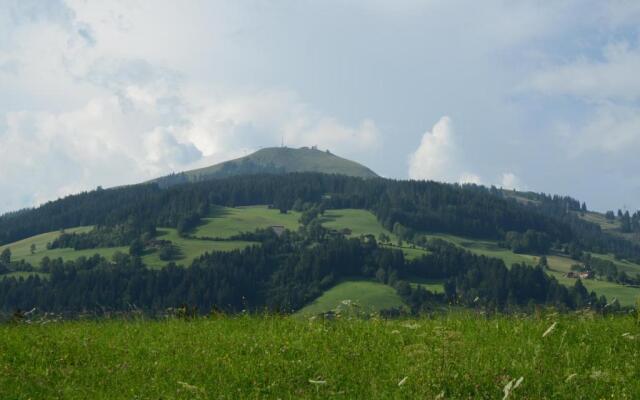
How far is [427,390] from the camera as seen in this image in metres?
9.71

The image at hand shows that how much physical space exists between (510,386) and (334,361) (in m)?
3.02

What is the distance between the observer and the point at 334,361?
11086 millimetres

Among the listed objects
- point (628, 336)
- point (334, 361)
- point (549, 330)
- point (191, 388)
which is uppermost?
point (549, 330)

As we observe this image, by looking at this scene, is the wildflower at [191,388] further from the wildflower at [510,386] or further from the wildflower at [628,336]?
the wildflower at [628,336]

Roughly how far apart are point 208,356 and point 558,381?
5.77 m

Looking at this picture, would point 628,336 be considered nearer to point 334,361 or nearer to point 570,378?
point 570,378

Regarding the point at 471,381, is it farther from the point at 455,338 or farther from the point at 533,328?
the point at 533,328

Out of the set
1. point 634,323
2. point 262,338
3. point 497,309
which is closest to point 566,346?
point 634,323

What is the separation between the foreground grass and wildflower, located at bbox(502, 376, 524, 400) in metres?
0.11

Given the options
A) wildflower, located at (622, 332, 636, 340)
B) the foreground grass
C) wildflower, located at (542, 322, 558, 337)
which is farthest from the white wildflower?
wildflower, located at (622, 332, 636, 340)

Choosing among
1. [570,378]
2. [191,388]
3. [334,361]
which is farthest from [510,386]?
[191,388]

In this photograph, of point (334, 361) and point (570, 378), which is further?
point (334, 361)

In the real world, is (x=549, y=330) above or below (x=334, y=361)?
above

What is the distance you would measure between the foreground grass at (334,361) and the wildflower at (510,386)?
11 cm
